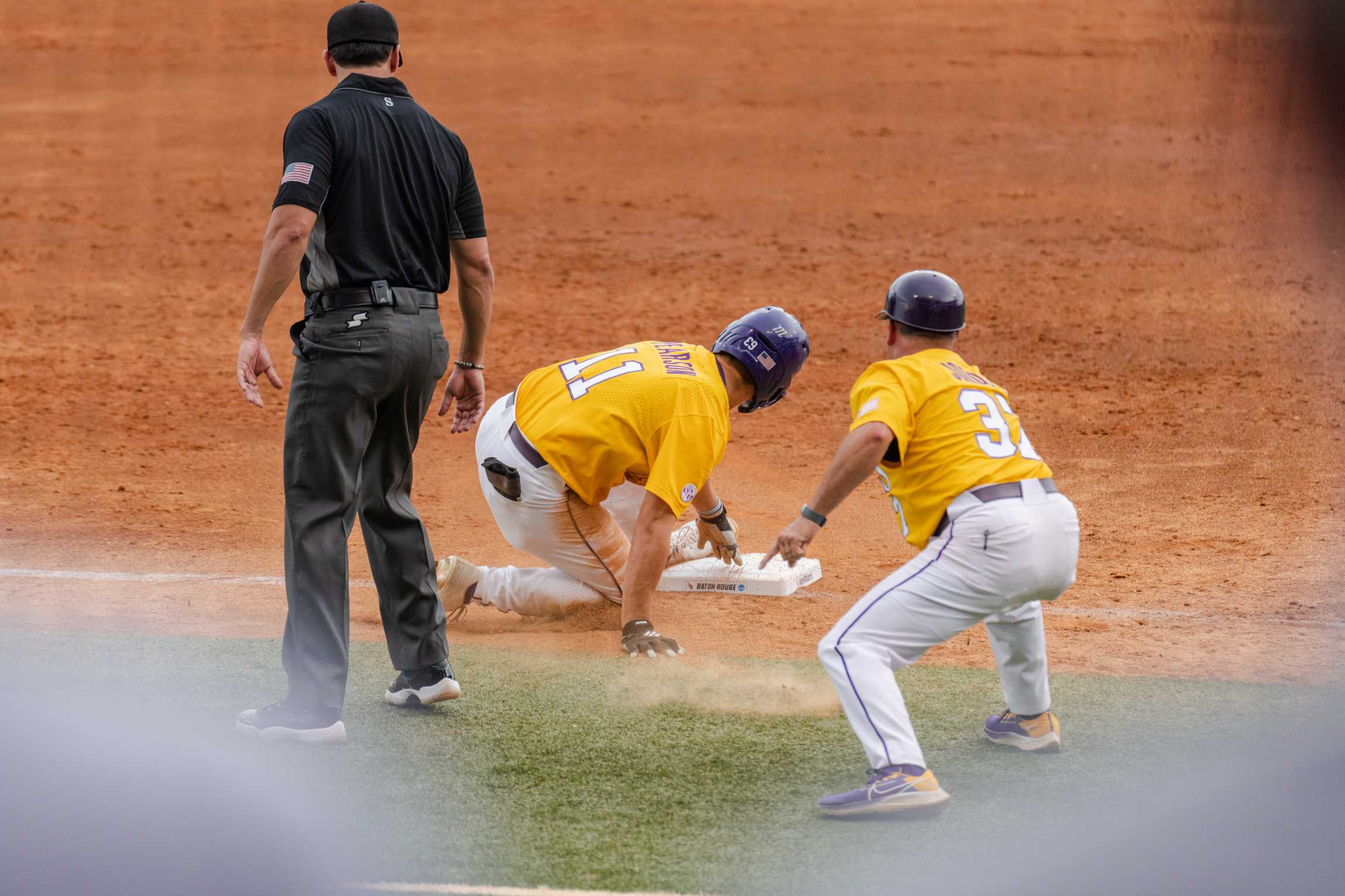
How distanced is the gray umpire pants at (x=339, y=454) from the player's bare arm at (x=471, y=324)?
0.18m

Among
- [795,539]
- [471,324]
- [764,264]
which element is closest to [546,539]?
[471,324]

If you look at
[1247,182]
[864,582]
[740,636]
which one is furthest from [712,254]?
[740,636]

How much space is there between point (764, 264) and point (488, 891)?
1133 cm

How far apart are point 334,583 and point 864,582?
304cm

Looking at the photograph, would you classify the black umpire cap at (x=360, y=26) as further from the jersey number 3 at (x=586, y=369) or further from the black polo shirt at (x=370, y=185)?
the jersey number 3 at (x=586, y=369)

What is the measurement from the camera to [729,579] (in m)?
5.73

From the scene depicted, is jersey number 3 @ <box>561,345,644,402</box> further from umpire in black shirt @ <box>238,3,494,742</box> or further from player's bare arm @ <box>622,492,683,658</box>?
umpire in black shirt @ <box>238,3,494,742</box>

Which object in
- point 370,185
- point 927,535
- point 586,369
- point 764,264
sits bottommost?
point 764,264

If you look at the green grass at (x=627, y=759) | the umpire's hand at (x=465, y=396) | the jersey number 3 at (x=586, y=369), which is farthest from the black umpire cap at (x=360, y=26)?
the green grass at (x=627, y=759)

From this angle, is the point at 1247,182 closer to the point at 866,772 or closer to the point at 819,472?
the point at 819,472

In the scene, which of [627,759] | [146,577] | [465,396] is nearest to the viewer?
[627,759]

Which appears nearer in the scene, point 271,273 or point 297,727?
point 271,273

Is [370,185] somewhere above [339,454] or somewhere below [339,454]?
above

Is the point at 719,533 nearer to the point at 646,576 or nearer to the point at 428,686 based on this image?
the point at 646,576
